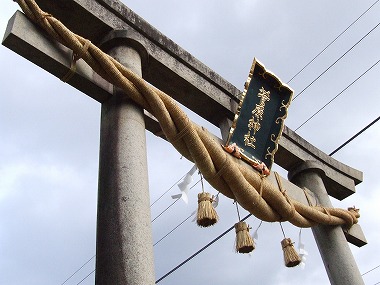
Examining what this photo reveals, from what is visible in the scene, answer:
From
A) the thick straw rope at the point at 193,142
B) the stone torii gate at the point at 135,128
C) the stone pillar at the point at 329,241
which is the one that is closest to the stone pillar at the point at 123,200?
the stone torii gate at the point at 135,128

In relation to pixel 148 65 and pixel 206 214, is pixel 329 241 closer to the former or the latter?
pixel 206 214

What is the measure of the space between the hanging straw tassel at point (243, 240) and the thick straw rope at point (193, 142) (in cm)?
19

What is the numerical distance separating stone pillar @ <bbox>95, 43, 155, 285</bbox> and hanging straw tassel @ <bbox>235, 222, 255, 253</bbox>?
1448mm

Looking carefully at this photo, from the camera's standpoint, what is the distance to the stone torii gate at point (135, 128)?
10.2 ft

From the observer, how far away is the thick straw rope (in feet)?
12.2

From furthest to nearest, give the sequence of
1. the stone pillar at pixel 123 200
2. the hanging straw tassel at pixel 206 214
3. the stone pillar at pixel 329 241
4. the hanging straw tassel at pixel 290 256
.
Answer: the stone pillar at pixel 329 241, the hanging straw tassel at pixel 290 256, the hanging straw tassel at pixel 206 214, the stone pillar at pixel 123 200

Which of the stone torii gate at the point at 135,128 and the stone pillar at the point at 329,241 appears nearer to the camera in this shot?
the stone torii gate at the point at 135,128

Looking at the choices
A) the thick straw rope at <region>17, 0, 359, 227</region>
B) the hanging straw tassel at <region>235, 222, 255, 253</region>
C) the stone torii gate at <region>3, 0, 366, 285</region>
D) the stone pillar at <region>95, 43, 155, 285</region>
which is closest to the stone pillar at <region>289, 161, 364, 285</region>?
the stone torii gate at <region>3, 0, 366, 285</region>

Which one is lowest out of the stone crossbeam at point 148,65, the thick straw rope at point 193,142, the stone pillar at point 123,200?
the stone pillar at point 123,200

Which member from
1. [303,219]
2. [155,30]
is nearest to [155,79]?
[155,30]

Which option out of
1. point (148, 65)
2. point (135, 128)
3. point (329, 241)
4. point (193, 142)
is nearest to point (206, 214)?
point (193, 142)

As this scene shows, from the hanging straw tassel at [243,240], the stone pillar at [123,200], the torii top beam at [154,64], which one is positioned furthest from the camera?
the hanging straw tassel at [243,240]

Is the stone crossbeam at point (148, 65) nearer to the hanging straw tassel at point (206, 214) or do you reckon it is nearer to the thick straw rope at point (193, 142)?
the thick straw rope at point (193, 142)

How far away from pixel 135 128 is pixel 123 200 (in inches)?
27.9
